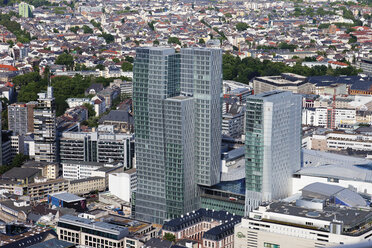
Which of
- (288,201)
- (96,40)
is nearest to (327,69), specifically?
(96,40)

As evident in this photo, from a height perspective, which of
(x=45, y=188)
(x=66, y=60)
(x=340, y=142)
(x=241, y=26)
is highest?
(x=241, y=26)

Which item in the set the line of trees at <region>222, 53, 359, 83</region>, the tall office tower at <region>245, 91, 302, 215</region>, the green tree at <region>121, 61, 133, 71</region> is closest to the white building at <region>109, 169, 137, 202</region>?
the tall office tower at <region>245, 91, 302, 215</region>

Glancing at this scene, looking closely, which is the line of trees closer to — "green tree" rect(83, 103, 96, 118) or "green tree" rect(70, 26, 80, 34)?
"green tree" rect(83, 103, 96, 118)

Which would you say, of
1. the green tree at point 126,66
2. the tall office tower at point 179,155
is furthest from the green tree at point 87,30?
the tall office tower at point 179,155

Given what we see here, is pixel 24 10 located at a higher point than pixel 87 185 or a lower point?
higher

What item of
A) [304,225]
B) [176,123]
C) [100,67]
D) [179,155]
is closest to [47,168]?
[179,155]

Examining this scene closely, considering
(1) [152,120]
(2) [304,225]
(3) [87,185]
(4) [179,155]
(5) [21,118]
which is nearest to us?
(2) [304,225]

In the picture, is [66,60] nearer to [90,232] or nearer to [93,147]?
[93,147]
